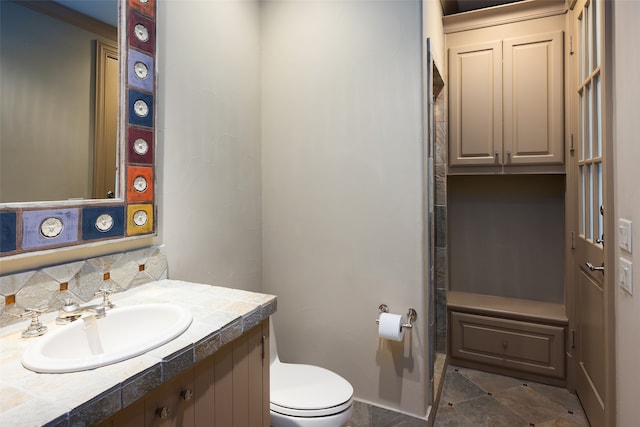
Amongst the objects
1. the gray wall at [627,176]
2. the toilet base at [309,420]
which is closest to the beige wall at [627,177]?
the gray wall at [627,176]

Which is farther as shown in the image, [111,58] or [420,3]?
[420,3]

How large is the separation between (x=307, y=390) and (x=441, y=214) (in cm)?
158

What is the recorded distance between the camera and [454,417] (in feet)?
6.84

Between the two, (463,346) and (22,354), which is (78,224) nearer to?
(22,354)

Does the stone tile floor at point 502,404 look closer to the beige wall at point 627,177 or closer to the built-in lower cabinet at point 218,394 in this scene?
the beige wall at point 627,177

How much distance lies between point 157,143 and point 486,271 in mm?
2564

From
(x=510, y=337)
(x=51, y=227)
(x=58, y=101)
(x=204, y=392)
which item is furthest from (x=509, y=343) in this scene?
(x=58, y=101)

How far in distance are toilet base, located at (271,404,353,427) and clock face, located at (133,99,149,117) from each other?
4.23 ft

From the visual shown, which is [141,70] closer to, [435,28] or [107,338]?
[107,338]

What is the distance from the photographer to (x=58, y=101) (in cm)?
117

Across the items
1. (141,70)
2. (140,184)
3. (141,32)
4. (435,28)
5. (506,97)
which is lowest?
(140,184)

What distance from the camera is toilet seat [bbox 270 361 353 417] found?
1472 mm

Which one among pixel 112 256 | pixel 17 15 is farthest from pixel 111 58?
pixel 112 256

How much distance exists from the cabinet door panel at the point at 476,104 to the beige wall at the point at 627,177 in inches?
45.0
